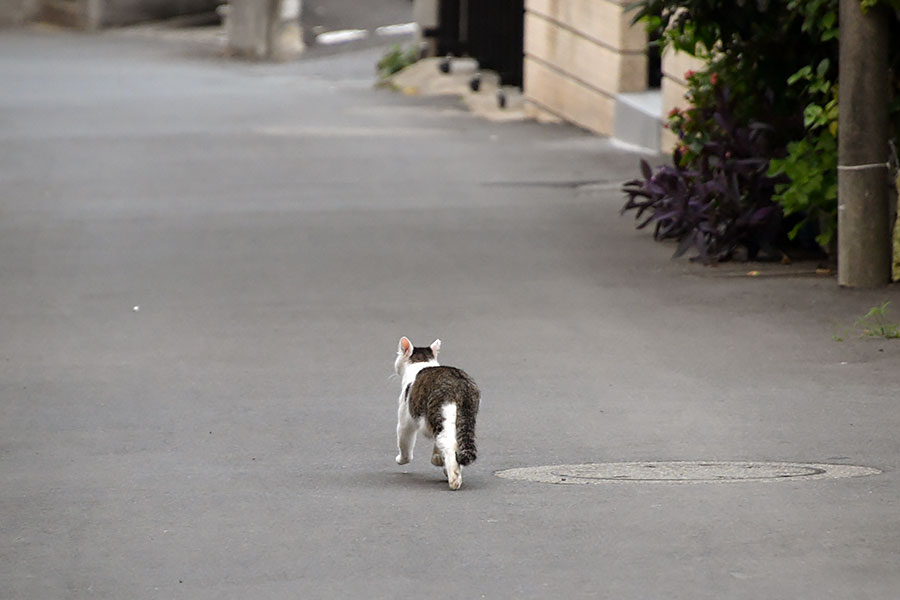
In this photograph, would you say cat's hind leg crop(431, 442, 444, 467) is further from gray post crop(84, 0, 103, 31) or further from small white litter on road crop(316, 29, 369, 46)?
gray post crop(84, 0, 103, 31)

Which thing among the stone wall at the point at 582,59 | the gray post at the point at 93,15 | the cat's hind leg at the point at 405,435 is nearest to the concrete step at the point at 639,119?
the stone wall at the point at 582,59

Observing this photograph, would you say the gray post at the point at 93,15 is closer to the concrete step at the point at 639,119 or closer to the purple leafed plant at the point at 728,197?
the concrete step at the point at 639,119

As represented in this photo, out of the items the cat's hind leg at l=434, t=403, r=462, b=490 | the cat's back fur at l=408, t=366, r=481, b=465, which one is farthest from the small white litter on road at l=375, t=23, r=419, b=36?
the cat's hind leg at l=434, t=403, r=462, b=490

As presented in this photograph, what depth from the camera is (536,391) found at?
9594 mm

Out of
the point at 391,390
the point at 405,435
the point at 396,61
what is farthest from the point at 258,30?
the point at 405,435

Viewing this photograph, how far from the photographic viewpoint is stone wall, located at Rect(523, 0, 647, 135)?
22469mm

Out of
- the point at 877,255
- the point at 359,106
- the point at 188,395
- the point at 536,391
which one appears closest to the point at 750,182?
the point at 877,255

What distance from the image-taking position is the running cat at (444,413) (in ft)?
23.1

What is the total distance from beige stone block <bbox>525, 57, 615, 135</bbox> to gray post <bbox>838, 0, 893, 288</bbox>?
1105cm

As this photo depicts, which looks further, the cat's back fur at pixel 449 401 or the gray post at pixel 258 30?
the gray post at pixel 258 30

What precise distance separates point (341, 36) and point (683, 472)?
116 ft

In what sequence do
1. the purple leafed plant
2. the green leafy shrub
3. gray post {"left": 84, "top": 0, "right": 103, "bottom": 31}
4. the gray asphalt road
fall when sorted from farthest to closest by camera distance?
1. gray post {"left": 84, "top": 0, "right": 103, "bottom": 31}
2. the green leafy shrub
3. the purple leafed plant
4. the gray asphalt road

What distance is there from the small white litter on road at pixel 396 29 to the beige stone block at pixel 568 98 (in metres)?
16.5

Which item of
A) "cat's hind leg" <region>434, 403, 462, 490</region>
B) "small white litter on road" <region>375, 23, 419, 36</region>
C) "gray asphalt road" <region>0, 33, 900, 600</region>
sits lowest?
"gray asphalt road" <region>0, 33, 900, 600</region>
